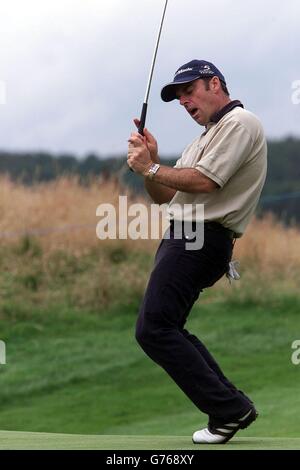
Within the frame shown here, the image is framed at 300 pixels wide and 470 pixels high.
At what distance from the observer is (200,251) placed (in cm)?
598

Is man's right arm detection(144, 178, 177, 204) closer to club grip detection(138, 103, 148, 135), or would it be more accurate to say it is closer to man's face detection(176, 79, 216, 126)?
club grip detection(138, 103, 148, 135)

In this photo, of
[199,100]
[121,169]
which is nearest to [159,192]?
[199,100]

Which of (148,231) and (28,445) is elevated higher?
(28,445)

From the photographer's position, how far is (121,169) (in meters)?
18.0

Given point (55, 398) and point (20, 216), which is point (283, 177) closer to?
point (20, 216)

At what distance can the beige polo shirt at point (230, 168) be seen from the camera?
19.2 ft

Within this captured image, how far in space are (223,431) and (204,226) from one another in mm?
986

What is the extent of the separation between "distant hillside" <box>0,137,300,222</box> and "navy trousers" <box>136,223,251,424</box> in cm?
1080

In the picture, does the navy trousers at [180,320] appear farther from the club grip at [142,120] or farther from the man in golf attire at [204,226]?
the club grip at [142,120]

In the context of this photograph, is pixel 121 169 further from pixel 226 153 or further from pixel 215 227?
pixel 226 153

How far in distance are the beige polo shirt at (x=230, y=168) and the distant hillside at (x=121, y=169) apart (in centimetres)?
1074

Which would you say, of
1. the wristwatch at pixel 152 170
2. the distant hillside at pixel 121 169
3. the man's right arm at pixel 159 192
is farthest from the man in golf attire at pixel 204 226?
the distant hillside at pixel 121 169
